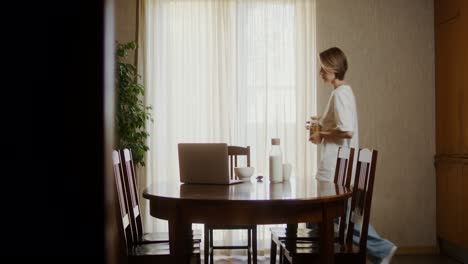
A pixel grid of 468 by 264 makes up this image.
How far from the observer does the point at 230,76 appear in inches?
168

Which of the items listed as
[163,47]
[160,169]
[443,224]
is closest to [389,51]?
[443,224]

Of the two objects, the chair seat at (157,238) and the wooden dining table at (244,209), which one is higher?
the wooden dining table at (244,209)

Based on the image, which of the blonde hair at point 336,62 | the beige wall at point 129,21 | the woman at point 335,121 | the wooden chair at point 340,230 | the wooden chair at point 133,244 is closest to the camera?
the wooden chair at point 133,244

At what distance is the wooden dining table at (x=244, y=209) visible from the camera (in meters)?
1.91

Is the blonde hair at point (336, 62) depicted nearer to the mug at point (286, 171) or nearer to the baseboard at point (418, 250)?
the mug at point (286, 171)

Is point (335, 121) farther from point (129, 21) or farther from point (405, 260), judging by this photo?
point (129, 21)

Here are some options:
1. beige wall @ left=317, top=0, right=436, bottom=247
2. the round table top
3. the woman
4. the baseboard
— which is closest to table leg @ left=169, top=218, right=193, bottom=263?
the round table top

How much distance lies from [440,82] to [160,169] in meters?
2.54

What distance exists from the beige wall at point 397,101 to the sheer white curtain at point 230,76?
43 centimetres

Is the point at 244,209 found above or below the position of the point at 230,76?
below

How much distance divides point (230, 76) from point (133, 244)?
218 cm

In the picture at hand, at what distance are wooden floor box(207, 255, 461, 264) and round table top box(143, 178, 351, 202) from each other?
1649 mm

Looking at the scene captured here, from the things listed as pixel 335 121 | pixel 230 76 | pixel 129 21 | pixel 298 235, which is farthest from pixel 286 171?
pixel 129 21

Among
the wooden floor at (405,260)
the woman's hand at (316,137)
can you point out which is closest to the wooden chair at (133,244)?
the woman's hand at (316,137)
